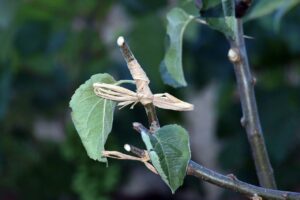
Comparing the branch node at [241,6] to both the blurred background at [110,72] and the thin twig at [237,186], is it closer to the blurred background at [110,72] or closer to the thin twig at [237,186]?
the thin twig at [237,186]

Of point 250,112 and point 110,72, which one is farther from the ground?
point 250,112

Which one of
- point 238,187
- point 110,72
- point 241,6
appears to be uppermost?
point 241,6

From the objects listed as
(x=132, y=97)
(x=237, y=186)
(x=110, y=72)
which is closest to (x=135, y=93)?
(x=132, y=97)

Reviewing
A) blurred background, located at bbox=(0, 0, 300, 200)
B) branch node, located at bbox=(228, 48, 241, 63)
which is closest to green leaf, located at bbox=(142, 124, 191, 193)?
branch node, located at bbox=(228, 48, 241, 63)

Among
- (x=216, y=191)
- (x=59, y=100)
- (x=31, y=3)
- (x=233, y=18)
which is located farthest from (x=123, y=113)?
(x=233, y=18)

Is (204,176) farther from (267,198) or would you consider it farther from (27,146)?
(27,146)

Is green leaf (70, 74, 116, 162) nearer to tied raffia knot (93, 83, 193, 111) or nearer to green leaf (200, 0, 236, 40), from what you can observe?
tied raffia knot (93, 83, 193, 111)

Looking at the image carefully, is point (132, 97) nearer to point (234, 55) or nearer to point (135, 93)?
point (135, 93)

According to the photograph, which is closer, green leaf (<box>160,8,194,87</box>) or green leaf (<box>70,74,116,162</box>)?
green leaf (<box>70,74,116,162</box>)
